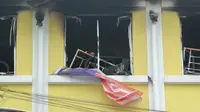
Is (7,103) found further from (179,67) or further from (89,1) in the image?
(179,67)

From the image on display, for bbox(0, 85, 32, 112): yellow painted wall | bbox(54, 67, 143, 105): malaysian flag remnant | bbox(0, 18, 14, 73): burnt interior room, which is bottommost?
bbox(0, 85, 32, 112): yellow painted wall

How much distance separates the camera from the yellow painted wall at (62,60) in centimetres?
945

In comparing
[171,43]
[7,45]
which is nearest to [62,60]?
[7,45]

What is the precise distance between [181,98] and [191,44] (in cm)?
136

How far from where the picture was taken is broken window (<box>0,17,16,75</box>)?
383 inches

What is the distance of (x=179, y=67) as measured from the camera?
32.1 ft

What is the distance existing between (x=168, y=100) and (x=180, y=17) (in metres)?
1.96

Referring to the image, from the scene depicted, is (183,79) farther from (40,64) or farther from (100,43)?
(40,64)

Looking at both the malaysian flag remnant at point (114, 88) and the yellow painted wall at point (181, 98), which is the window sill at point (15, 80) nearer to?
the malaysian flag remnant at point (114, 88)

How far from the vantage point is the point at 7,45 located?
9.88 meters

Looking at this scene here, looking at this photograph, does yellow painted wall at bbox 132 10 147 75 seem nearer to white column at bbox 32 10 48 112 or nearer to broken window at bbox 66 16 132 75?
broken window at bbox 66 16 132 75

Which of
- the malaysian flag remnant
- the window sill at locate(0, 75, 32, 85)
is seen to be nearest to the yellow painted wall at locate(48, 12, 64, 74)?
the malaysian flag remnant

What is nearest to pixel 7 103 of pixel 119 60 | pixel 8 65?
pixel 8 65

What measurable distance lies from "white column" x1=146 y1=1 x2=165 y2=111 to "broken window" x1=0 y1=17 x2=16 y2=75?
3022mm
